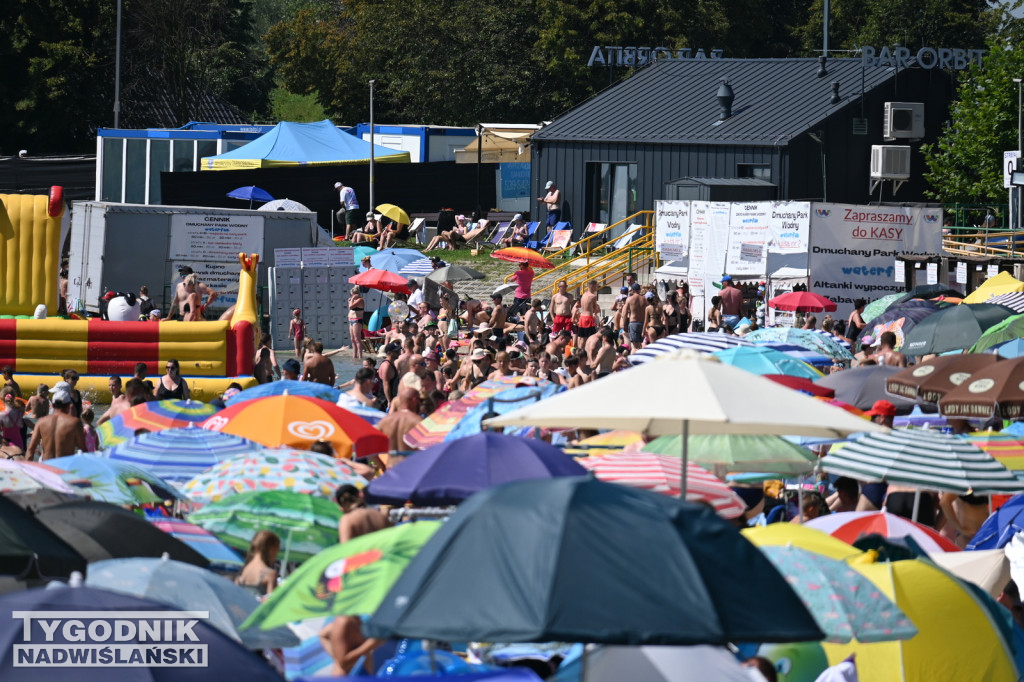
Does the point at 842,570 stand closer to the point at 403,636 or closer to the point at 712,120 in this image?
the point at 403,636

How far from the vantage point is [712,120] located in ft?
119

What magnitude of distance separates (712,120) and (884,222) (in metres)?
11.4

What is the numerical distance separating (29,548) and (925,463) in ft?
17.3

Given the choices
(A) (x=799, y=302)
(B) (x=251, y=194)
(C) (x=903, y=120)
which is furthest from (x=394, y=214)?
(A) (x=799, y=302)

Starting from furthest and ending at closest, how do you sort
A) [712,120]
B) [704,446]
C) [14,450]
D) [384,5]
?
1. [384,5]
2. [712,120]
3. [14,450]
4. [704,446]

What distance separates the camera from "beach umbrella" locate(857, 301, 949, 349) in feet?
60.8

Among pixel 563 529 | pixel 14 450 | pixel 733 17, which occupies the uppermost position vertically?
pixel 733 17

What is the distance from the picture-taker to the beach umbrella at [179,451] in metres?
9.66

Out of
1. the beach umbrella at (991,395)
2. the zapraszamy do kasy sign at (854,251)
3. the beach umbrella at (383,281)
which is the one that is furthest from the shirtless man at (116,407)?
the zapraszamy do kasy sign at (854,251)

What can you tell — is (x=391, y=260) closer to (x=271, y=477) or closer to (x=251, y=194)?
(x=251, y=194)

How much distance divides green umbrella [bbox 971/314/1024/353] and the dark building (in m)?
17.4

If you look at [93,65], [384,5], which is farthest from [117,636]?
[384,5]

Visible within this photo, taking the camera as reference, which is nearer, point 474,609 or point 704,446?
point 474,609

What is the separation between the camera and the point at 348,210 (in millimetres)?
38125
